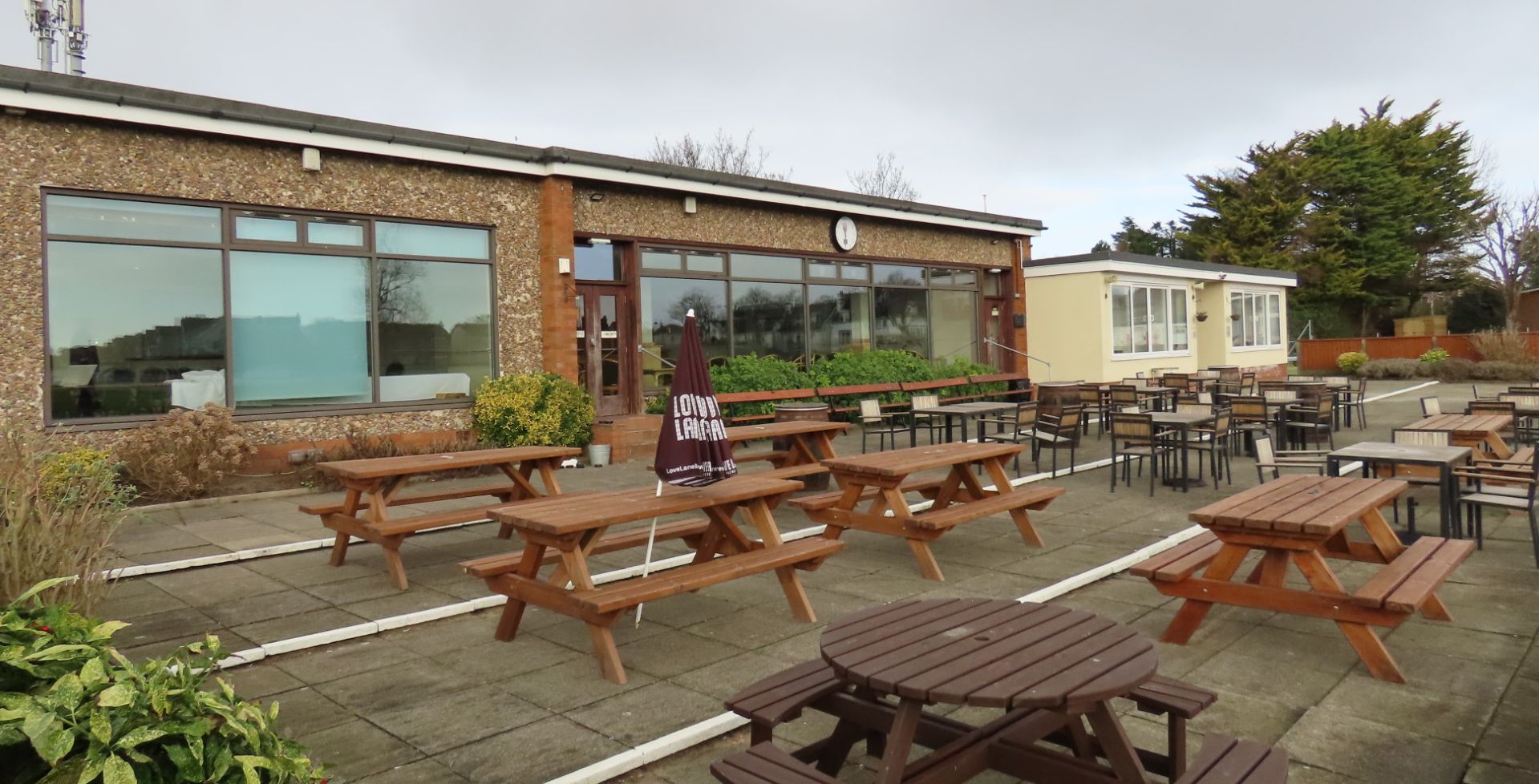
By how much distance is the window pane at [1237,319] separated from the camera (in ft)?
80.6

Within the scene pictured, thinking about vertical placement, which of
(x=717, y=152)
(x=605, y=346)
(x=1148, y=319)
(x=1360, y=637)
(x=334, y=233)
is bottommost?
(x=1360, y=637)

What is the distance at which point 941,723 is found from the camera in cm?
279

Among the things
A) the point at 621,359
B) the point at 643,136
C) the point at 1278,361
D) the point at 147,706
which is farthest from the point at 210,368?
the point at 643,136

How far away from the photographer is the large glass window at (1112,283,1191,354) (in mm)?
20109

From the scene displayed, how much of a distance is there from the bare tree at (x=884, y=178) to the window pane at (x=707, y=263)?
99.6 feet

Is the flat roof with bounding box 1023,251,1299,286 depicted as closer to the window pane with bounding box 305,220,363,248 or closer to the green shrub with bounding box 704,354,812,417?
the green shrub with bounding box 704,354,812,417

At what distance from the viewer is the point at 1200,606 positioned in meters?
4.23

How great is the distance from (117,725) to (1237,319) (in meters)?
27.3

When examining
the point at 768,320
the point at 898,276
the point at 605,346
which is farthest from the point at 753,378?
the point at 898,276

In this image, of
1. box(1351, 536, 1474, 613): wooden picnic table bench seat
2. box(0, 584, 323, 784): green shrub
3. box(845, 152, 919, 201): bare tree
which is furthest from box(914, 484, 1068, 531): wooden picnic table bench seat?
box(845, 152, 919, 201): bare tree

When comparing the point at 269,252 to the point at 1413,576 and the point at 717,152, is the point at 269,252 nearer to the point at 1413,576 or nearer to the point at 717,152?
the point at 1413,576

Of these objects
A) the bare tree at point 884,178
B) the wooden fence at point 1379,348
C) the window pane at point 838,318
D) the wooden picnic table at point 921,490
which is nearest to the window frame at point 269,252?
the window pane at point 838,318

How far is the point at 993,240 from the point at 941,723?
17.5 metres

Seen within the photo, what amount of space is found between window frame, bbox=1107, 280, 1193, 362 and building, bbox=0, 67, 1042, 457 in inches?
315
